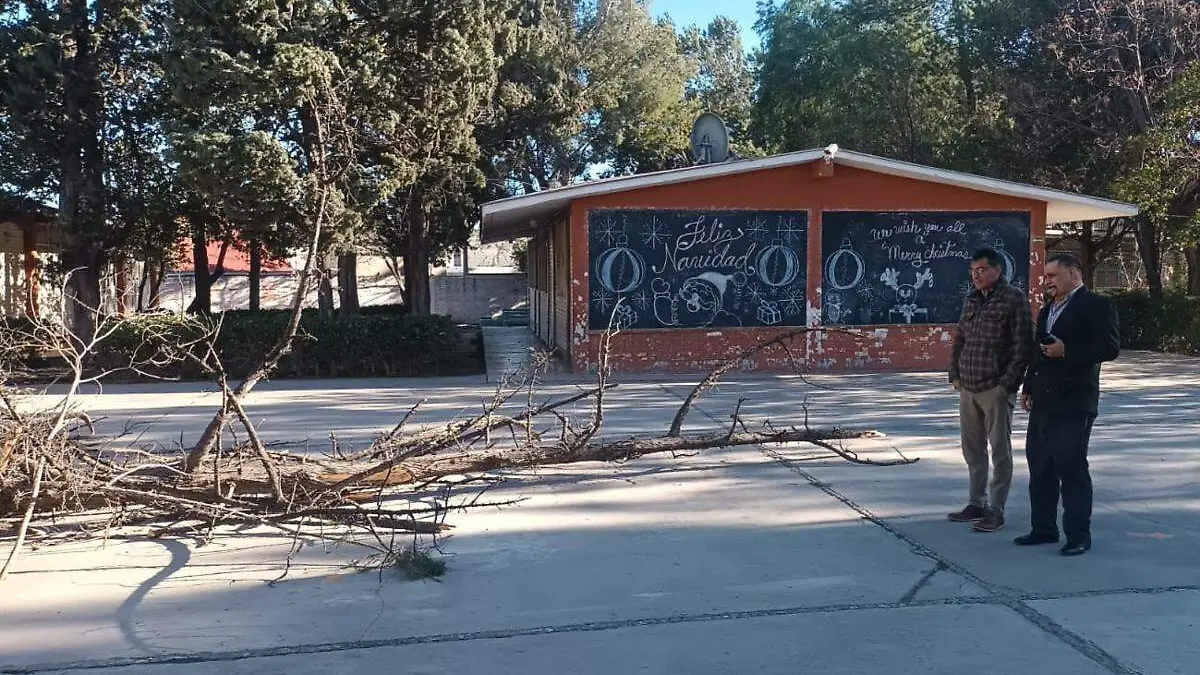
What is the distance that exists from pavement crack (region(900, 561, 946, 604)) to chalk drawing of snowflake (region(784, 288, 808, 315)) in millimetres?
11254

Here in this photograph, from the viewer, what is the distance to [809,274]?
1664cm

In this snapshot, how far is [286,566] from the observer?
5645 millimetres

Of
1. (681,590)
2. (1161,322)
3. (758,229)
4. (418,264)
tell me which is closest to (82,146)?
(418,264)

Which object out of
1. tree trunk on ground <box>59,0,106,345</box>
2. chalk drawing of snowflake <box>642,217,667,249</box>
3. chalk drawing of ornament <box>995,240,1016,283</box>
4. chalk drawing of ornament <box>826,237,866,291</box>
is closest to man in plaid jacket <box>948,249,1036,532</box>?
chalk drawing of snowflake <box>642,217,667,249</box>

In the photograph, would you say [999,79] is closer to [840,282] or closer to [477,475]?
[840,282]

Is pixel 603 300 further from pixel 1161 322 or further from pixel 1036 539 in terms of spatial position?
pixel 1161 322

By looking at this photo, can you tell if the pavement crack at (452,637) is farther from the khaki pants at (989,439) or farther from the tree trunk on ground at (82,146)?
the tree trunk on ground at (82,146)

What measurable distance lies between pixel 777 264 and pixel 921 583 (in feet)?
38.3

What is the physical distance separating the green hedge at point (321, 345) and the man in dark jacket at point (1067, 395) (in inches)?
498

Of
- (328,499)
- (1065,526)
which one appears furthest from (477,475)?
(1065,526)

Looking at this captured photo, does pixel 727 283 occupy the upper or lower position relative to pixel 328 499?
upper

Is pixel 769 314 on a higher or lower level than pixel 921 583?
higher

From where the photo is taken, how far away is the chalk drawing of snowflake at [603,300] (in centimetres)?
1602

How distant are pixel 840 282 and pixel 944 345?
2.33 m
